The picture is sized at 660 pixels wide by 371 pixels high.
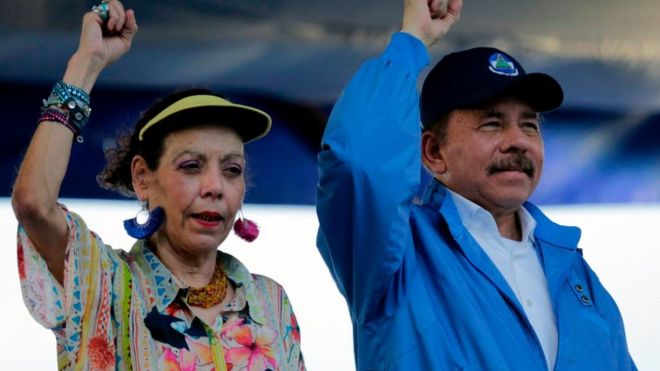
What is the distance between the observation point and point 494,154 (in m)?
2.25

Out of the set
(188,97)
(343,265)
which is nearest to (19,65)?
(188,97)

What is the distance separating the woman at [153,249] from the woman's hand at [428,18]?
408 millimetres

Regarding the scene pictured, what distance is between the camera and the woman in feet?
6.72

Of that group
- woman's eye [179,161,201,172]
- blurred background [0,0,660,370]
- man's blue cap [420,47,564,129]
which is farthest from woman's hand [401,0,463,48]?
blurred background [0,0,660,370]

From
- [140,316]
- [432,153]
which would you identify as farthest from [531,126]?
[140,316]

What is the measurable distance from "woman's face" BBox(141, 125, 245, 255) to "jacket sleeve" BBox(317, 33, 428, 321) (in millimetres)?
324

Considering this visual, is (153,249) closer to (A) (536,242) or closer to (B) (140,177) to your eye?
(B) (140,177)

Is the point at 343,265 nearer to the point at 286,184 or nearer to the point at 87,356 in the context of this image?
the point at 87,356

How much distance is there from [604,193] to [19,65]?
67.2 inches

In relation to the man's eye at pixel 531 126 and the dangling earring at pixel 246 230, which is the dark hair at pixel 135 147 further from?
the man's eye at pixel 531 126

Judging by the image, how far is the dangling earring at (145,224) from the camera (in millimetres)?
2275

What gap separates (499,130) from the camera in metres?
2.28

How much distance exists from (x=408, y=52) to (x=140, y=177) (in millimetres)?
639

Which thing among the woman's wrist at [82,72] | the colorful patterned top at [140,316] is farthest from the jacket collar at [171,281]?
the woman's wrist at [82,72]
